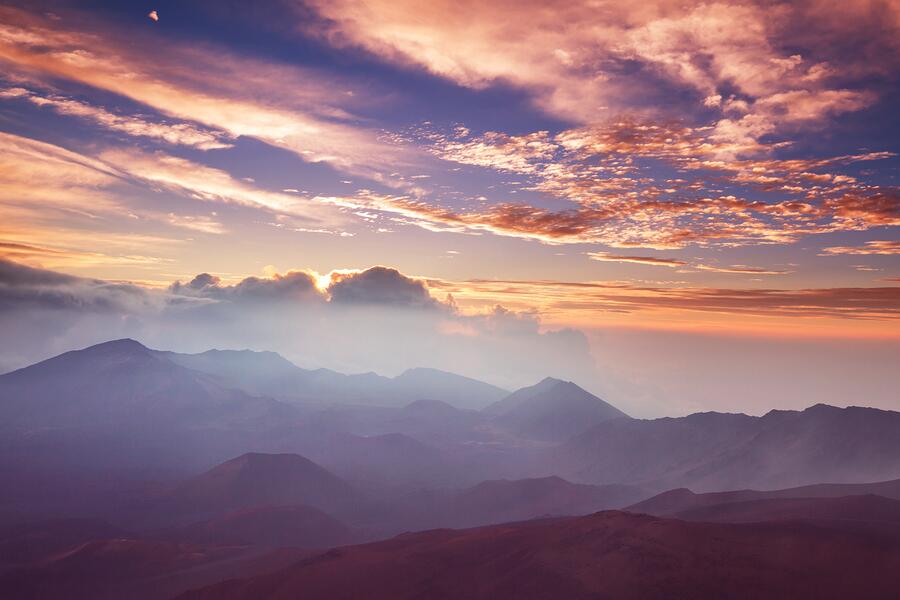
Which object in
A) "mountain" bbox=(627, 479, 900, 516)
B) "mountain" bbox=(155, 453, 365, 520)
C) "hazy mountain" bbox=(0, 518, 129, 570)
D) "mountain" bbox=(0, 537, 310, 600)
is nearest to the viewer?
"mountain" bbox=(0, 537, 310, 600)

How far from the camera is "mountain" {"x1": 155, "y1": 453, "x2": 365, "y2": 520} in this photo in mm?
179750

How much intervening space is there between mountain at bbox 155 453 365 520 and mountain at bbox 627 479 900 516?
109517 mm

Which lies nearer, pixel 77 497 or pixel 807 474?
pixel 807 474

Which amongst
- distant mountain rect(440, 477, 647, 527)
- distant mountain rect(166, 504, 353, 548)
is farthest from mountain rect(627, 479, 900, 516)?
distant mountain rect(166, 504, 353, 548)

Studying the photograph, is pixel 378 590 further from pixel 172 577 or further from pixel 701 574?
pixel 172 577

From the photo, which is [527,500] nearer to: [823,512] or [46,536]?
[823,512]

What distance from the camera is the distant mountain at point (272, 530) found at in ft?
443

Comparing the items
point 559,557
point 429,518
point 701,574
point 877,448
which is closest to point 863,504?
point 701,574

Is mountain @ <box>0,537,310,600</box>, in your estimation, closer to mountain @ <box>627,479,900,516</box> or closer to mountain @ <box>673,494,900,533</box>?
mountain @ <box>673,494,900,533</box>

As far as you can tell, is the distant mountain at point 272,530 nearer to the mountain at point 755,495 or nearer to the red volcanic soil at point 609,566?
the red volcanic soil at point 609,566

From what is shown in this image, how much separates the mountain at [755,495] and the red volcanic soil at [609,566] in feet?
148

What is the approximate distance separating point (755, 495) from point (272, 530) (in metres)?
119

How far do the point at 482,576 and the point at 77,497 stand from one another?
198 meters

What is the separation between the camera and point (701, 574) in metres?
51.4
